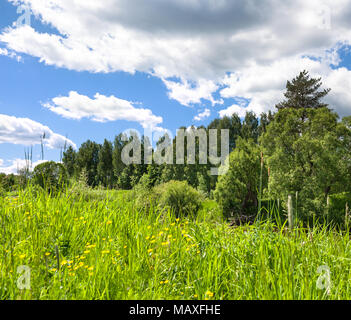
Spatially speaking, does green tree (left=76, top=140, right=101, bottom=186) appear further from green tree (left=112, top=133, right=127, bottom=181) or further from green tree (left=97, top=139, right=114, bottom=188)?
green tree (left=112, top=133, right=127, bottom=181)

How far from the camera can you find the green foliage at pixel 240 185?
77.7 ft

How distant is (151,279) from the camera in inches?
98.7

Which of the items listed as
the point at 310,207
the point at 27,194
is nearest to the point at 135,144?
the point at 310,207

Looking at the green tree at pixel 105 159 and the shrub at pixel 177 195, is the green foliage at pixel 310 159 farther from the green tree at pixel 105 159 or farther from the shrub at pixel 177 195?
the green tree at pixel 105 159

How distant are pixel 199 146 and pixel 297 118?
22.7 m

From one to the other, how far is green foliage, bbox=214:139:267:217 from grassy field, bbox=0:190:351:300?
787 inches

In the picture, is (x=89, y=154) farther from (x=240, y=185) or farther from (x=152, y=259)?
(x=152, y=259)

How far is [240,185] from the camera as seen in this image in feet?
81.0

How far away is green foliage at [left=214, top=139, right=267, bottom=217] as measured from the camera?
23.7m

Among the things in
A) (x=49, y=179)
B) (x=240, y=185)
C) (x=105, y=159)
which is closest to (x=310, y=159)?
(x=240, y=185)

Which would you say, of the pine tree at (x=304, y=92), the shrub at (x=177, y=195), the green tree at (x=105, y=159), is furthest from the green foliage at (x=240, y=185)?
the green tree at (x=105, y=159)

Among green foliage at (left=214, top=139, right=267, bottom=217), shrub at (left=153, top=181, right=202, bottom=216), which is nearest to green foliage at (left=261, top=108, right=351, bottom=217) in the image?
green foliage at (left=214, top=139, right=267, bottom=217)
